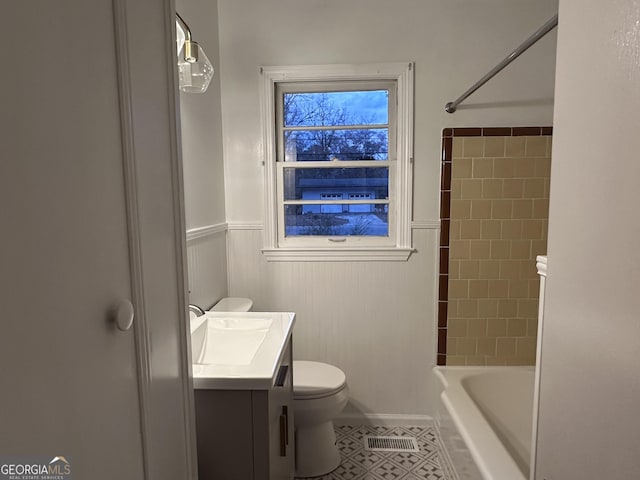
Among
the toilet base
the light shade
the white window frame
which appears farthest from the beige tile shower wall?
the light shade

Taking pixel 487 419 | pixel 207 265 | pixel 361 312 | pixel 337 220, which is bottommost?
pixel 487 419

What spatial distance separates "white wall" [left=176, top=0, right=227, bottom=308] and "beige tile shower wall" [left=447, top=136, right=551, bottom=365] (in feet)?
4.35

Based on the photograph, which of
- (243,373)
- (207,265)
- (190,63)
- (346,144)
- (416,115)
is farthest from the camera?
(346,144)

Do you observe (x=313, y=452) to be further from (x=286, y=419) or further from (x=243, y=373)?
(x=243, y=373)

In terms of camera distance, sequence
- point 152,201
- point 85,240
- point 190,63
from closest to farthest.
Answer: point 85,240
point 152,201
point 190,63

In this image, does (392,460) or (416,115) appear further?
(416,115)

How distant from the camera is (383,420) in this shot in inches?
95.3

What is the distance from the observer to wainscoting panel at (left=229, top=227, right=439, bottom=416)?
2.35 metres

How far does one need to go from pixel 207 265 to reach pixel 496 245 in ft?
5.27

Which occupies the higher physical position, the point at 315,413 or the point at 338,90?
the point at 338,90

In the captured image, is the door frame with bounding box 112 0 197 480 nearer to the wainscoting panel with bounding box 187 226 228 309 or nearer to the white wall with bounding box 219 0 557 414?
the wainscoting panel with bounding box 187 226 228 309

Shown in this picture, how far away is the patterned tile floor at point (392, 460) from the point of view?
1992 mm

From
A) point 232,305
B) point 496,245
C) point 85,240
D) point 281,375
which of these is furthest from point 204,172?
point 496,245

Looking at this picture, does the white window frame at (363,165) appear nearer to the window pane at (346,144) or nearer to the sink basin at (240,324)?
the window pane at (346,144)
